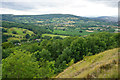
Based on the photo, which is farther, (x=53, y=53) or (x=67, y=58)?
(x=53, y=53)

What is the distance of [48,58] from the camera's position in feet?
112

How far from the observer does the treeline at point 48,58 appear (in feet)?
48.6

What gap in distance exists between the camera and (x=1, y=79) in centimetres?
1381

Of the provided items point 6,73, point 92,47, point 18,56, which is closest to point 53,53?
point 92,47

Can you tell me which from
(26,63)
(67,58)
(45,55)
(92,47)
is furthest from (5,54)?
(92,47)

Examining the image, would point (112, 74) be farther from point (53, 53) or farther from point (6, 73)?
point (53, 53)

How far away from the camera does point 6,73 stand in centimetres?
1419

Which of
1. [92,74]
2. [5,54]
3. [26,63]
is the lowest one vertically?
[5,54]

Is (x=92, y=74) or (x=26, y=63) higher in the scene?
(x=92, y=74)

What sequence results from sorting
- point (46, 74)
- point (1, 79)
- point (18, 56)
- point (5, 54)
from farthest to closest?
1. point (5, 54)
2. point (18, 56)
3. point (46, 74)
4. point (1, 79)

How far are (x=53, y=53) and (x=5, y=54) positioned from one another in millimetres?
18542

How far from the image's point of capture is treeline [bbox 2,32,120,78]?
583 inches

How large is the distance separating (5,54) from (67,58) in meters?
24.5

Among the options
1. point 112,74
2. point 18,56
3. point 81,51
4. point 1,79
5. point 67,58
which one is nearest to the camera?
point 112,74
